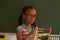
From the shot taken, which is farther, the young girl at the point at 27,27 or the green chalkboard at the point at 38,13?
the green chalkboard at the point at 38,13

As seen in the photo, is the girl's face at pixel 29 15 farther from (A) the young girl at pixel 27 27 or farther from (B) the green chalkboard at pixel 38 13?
(B) the green chalkboard at pixel 38 13

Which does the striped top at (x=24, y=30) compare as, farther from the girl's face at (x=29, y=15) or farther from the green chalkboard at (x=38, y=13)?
the green chalkboard at (x=38, y=13)

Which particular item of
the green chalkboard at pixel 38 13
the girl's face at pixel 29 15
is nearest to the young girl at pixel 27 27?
the girl's face at pixel 29 15

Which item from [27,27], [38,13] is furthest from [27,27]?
[38,13]

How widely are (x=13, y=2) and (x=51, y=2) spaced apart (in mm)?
394

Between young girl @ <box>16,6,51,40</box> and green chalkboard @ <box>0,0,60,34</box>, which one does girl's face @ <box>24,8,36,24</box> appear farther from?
green chalkboard @ <box>0,0,60,34</box>

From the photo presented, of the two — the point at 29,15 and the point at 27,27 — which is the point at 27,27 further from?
the point at 29,15

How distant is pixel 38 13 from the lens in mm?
1672

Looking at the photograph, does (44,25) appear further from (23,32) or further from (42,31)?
(23,32)

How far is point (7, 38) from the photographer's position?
161 cm

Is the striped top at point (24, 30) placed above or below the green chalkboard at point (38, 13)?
below

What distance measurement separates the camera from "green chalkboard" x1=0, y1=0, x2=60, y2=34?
1.66 meters

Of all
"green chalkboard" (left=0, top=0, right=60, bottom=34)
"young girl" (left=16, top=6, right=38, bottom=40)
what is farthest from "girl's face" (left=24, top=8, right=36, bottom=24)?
"green chalkboard" (left=0, top=0, right=60, bottom=34)

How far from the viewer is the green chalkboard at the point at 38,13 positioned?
1.66 meters
